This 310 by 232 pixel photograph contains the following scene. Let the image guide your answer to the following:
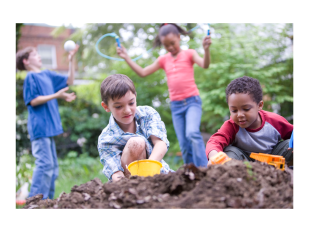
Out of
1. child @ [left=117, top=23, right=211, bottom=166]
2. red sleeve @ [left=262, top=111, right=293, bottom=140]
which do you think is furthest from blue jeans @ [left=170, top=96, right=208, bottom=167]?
A: red sleeve @ [left=262, top=111, right=293, bottom=140]

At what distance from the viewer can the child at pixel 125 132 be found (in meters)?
1.88

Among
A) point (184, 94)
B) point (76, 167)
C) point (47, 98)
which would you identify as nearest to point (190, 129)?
point (184, 94)

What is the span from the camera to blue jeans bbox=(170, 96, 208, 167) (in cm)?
281

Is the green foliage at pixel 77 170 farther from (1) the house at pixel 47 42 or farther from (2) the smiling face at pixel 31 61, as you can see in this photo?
(1) the house at pixel 47 42

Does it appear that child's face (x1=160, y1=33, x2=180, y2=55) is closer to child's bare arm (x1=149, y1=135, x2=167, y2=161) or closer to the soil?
child's bare arm (x1=149, y1=135, x2=167, y2=161)

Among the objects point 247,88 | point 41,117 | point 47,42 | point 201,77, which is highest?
point 47,42

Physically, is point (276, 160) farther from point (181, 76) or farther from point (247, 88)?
point (181, 76)

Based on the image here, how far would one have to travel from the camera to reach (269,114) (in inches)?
82.4

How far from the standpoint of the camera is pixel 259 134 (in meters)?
2.01

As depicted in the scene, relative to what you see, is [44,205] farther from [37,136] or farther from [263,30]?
[263,30]

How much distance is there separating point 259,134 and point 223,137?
284 mm

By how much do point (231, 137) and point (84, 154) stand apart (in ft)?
12.9

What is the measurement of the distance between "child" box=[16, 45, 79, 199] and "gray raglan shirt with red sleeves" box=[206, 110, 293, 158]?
180cm

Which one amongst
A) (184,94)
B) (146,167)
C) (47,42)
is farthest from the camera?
(47,42)
